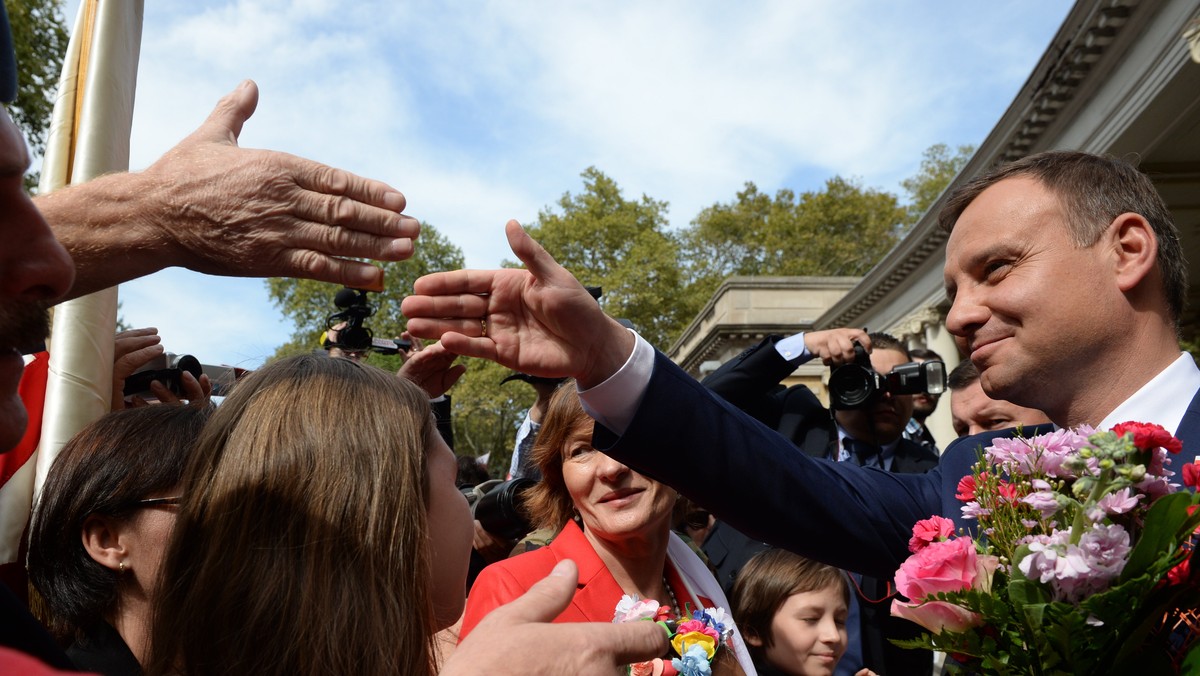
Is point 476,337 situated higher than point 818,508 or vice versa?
point 476,337

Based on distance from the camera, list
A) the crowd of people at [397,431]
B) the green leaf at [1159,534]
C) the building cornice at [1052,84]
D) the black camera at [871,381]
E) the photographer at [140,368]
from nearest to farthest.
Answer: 1. the green leaf at [1159,534]
2. the crowd of people at [397,431]
3. the photographer at [140,368]
4. the black camera at [871,381]
5. the building cornice at [1052,84]

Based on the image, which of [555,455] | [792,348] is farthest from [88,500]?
[792,348]

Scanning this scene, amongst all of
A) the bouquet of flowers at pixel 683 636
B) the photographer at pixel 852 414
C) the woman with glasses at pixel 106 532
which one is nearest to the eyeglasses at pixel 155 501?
the woman with glasses at pixel 106 532

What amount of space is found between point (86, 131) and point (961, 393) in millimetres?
4595

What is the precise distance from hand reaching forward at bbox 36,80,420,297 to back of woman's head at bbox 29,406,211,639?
18.8 inches

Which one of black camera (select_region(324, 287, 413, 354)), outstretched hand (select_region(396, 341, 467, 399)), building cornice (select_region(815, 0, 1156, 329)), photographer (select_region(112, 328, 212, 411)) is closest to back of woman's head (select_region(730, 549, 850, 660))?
outstretched hand (select_region(396, 341, 467, 399))

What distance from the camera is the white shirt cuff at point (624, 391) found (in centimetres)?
225

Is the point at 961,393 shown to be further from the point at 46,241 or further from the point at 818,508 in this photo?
the point at 46,241

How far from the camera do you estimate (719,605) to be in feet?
11.6

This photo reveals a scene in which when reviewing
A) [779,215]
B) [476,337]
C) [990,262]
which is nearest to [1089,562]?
[990,262]

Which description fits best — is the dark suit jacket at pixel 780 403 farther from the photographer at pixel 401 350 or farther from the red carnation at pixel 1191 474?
the red carnation at pixel 1191 474

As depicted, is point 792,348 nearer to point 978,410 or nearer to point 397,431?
point 978,410

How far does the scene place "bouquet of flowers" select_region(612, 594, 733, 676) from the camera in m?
2.80

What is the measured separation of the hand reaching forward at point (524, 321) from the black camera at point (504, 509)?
6.54 ft
